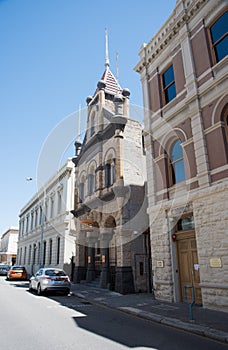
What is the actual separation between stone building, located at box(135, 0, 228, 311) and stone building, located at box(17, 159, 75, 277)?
518 inches

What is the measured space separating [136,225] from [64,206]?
11679 mm

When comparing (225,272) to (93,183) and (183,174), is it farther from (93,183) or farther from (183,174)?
(93,183)

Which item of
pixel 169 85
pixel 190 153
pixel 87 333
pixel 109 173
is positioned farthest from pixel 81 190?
pixel 87 333

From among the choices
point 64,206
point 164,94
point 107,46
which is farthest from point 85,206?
point 107,46

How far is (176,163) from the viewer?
12586 mm

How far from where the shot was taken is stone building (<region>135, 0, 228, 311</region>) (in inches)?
388

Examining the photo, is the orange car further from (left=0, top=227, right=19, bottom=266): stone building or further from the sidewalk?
(left=0, top=227, right=19, bottom=266): stone building

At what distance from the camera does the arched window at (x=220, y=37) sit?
35.6 ft

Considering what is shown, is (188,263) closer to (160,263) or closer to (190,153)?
(160,263)

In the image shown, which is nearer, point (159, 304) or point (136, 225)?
point (159, 304)

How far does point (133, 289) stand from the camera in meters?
15.1

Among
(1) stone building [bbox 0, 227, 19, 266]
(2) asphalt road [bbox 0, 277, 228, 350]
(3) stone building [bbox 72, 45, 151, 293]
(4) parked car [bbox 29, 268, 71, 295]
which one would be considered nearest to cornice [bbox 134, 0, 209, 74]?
(3) stone building [bbox 72, 45, 151, 293]

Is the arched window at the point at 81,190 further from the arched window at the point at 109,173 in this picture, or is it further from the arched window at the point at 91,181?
the arched window at the point at 109,173

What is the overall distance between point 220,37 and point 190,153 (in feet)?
15.8
